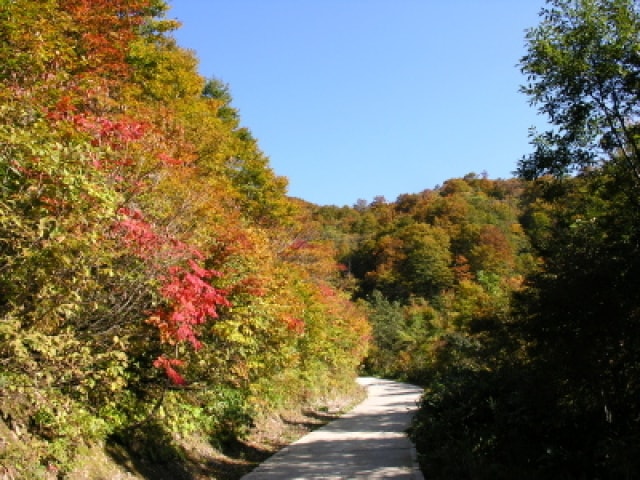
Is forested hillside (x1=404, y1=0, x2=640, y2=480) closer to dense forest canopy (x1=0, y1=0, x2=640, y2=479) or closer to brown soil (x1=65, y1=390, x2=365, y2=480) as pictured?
dense forest canopy (x1=0, y1=0, x2=640, y2=479)

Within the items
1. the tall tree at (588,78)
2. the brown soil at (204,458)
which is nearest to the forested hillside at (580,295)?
the tall tree at (588,78)

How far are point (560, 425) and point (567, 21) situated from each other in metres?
6.27

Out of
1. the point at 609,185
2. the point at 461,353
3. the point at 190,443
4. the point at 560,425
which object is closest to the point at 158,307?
the point at 190,443

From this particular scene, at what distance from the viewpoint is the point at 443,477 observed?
27.5ft

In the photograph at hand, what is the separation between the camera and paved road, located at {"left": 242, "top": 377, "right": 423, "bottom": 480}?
9.27 meters

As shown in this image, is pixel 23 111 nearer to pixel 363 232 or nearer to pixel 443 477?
pixel 443 477

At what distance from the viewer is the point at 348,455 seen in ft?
36.8

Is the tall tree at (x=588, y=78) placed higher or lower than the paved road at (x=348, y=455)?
higher

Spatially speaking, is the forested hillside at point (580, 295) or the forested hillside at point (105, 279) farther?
the forested hillside at point (580, 295)

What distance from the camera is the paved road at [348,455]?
9.27 m

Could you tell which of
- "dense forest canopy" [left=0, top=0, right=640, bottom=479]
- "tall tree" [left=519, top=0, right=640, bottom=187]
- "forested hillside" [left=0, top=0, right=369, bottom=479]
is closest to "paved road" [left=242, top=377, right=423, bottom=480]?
"dense forest canopy" [left=0, top=0, right=640, bottom=479]

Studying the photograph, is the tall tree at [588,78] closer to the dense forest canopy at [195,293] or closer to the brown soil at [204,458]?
the dense forest canopy at [195,293]

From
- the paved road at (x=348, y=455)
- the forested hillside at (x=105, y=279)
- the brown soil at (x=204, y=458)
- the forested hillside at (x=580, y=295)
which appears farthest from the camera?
the paved road at (x=348, y=455)

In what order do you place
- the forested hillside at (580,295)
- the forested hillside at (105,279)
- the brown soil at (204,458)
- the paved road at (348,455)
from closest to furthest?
1. the forested hillside at (105,279)
2. the forested hillside at (580,295)
3. the brown soil at (204,458)
4. the paved road at (348,455)
